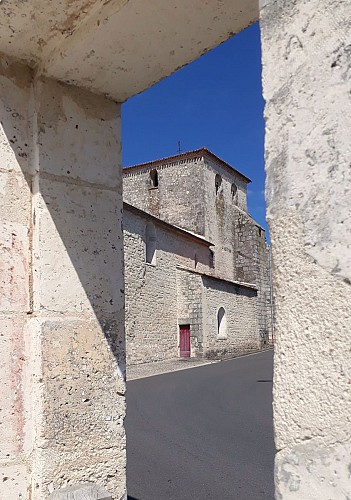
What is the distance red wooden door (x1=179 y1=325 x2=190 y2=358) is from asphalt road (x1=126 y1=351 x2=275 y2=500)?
1167 centimetres

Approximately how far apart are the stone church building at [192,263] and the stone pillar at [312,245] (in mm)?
18277

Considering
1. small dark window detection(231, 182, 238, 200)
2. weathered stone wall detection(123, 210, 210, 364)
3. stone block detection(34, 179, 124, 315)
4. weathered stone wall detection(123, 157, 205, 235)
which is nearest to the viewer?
stone block detection(34, 179, 124, 315)

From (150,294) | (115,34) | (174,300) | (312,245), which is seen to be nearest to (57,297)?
(115,34)

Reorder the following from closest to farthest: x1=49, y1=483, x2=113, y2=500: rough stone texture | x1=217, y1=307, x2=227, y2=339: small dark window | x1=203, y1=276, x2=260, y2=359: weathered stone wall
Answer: x1=49, y1=483, x2=113, y2=500: rough stone texture → x1=203, y1=276, x2=260, y2=359: weathered stone wall → x1=217, y1=307, x2=227, y2=339: small dark window

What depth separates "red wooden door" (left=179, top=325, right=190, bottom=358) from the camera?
23414mm

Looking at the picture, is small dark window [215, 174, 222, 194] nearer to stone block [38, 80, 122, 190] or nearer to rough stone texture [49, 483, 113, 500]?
stone block [38, 80, 122, 190]

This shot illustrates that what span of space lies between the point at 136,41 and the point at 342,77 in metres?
1.44

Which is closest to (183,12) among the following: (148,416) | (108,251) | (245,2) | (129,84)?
(245,2)

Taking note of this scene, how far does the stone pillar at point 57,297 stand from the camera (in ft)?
7.03

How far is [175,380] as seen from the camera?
1403cm

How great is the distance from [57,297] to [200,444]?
15.8ft

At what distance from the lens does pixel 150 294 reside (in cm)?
2111

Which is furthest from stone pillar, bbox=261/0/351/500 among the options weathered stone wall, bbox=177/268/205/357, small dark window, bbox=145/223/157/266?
weathered stone wall, bbox=177/268/205/357

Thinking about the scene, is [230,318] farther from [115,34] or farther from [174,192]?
[115,34]
